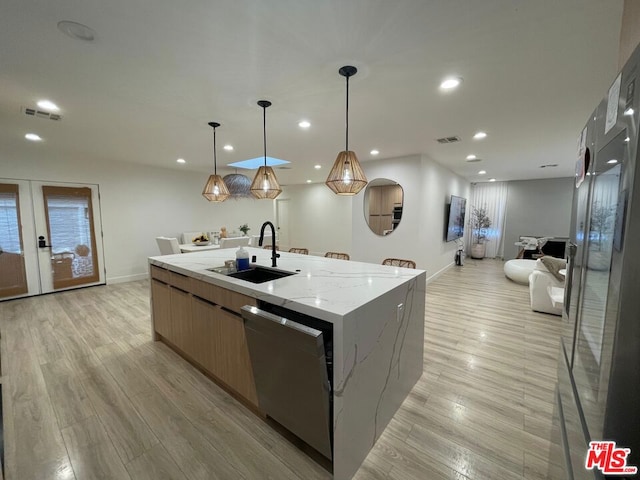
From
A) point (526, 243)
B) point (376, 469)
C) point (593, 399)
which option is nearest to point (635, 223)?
point (593, 399)

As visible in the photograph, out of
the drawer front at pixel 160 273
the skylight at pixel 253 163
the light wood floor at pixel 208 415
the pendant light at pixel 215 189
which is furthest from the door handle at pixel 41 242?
the pendant light at pixel 215 189

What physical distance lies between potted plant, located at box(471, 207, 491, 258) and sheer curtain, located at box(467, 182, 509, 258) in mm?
96

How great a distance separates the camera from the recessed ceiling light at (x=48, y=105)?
8.71 ft

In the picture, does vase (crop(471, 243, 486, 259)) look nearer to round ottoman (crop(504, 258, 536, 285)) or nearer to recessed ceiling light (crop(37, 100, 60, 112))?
round ottoman (crop(504, 258, 536, 285))

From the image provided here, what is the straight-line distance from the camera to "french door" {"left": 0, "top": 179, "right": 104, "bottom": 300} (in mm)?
4383

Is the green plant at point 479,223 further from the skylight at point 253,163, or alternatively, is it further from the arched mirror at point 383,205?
the skylight at point 253,163

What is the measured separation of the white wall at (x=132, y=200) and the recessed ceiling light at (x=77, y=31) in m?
4.42

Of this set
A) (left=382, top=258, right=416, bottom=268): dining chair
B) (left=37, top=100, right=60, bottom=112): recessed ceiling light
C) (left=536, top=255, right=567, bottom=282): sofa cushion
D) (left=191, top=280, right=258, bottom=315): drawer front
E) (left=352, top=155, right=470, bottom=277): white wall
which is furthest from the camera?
(left=352, top=155, right=470, bottom=277): white wall

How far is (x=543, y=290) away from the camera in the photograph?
151 inches

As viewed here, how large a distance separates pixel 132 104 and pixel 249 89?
132 cm

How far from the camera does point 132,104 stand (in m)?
2.71

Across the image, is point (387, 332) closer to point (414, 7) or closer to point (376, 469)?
point (376, 469)

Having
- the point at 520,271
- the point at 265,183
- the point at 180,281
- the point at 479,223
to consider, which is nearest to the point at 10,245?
the point at 180,281

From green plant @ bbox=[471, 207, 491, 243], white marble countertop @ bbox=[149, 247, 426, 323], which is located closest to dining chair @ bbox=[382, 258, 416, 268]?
white marble countertop @ bbox=[149, 247, 426, 323]
